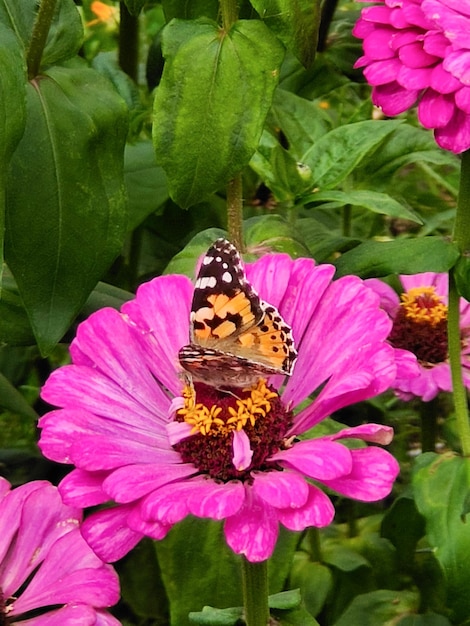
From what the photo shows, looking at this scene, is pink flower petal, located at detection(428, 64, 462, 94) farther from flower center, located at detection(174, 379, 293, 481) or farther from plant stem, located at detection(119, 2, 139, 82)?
plant stem, located at detection(119, 2, 139, 82)

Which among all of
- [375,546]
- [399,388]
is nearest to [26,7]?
[399,388]

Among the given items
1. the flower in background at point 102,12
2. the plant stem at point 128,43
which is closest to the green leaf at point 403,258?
the plant stem at point 128,43

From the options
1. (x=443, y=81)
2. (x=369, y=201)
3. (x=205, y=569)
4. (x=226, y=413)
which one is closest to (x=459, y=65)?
(x=443, y=81)

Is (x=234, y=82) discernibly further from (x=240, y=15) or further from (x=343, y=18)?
(x=343, y=18)

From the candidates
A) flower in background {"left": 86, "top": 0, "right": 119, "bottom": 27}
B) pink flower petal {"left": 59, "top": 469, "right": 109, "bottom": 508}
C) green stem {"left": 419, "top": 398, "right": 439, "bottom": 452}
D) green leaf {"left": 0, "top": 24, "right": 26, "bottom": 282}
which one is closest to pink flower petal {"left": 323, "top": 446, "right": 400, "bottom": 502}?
pink flower petal {"left": 59, "top": 469, "right": 109, "bottom": 508}

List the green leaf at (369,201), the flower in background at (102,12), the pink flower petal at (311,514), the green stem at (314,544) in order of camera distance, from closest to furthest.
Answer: the pink flower petal at (311,514) < the green leaf at (369,201) < the green stem at (314,544) < the flower in background at (102,12)

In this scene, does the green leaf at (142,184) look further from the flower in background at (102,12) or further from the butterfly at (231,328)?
the flower in background at (102,12)

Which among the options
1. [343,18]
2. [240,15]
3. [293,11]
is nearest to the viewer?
[293,11]
